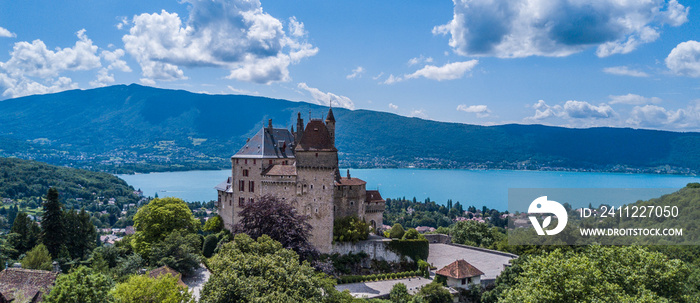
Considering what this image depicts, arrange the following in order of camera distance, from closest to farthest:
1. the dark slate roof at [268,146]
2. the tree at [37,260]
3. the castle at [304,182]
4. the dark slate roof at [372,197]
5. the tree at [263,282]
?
the tree at [263,282] → the tree at [37,260] → the castle at [304,182] → the dark slate roof at [268,146] → the dark slate roof at [372,197]

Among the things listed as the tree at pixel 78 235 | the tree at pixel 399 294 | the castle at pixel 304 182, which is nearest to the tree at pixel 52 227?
the tree at pixel 78 235

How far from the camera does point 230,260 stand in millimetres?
21141

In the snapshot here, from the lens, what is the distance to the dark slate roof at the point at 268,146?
123 ft

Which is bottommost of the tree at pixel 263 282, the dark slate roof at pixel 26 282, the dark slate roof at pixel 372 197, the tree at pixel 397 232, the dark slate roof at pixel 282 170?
the tree at pixel 397 232

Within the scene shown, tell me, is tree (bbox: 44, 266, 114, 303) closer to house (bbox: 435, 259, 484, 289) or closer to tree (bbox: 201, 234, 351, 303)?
tree (bbox: 201, 234, 351, 303)

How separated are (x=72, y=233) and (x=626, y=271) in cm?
3561

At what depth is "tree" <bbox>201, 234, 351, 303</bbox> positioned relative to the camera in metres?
18.5

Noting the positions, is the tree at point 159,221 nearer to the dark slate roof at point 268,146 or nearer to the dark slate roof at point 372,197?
the dark slate roof at point 268,146

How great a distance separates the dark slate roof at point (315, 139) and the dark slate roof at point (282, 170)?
6.23 feet

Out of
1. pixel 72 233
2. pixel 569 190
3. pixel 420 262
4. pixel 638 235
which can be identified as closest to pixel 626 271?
pixel 420 262

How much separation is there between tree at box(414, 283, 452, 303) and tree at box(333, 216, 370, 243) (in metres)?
6.82

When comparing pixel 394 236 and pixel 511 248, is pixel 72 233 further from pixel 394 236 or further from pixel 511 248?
pixel 511 248

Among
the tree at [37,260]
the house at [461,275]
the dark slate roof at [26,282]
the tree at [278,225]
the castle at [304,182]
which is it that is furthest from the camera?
the castle at [304,182]

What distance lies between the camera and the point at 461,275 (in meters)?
32.2
